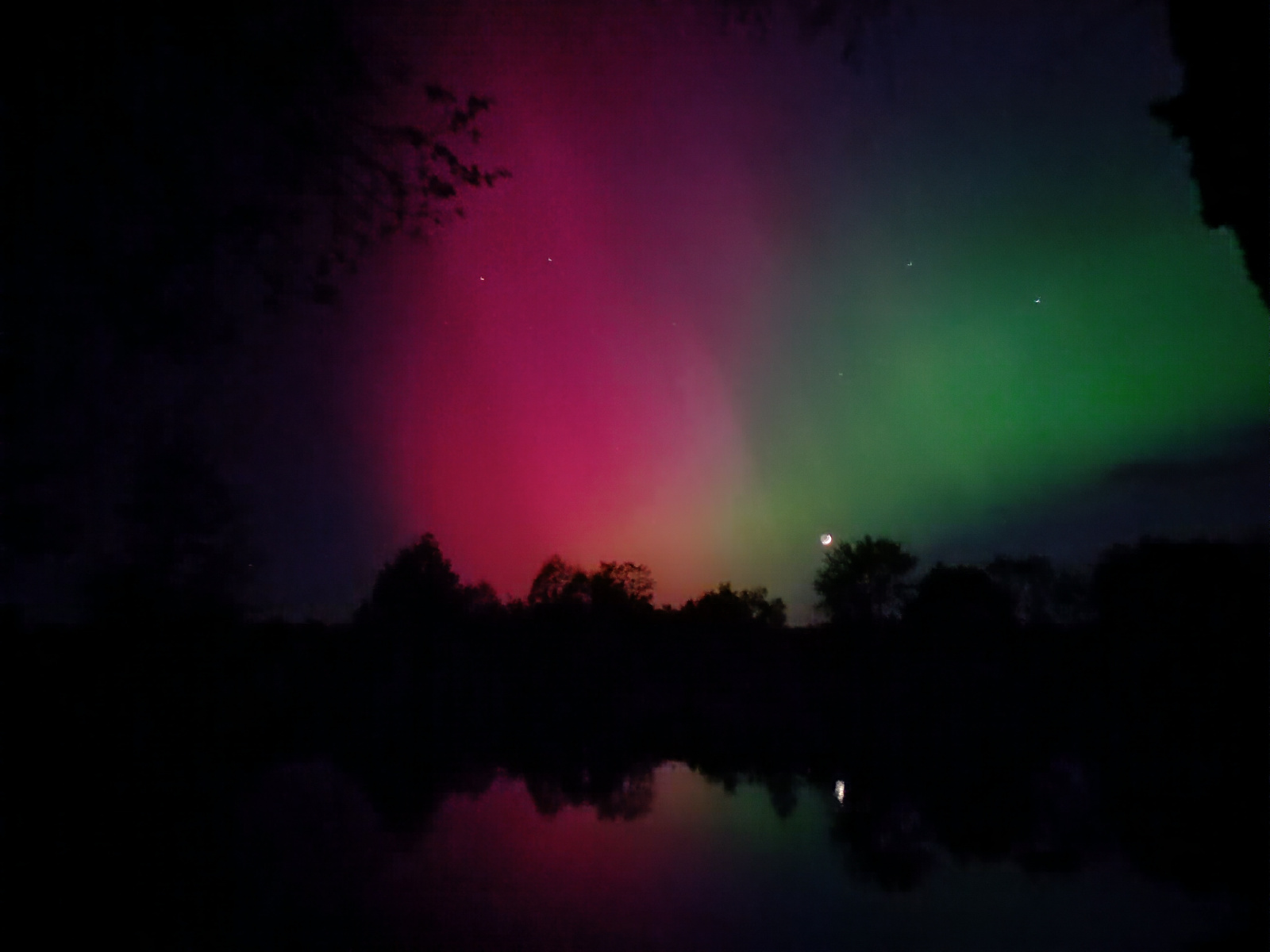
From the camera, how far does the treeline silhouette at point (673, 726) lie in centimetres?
735

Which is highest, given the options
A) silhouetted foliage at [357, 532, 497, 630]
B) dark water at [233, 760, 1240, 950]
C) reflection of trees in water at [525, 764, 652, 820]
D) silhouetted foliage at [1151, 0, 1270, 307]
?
silhouetted foliage at [357, 532, 497, 630]

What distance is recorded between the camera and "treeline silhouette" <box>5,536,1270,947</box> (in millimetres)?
7348

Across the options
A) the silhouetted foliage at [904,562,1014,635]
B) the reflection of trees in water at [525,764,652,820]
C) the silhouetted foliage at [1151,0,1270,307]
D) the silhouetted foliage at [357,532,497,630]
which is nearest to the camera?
the silhouetted foliage at [1151,0,1270,307]

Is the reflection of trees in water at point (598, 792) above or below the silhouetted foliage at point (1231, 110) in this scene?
below

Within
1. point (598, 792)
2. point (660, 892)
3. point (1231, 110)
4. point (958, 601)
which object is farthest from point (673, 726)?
point (1231, 110)

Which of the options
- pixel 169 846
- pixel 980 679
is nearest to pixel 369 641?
pixel 169 846

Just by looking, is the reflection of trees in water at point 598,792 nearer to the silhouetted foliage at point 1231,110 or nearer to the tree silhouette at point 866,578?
the silhouetted foliage at point 1231,110

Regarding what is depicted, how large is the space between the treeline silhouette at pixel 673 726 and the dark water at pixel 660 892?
0.22m

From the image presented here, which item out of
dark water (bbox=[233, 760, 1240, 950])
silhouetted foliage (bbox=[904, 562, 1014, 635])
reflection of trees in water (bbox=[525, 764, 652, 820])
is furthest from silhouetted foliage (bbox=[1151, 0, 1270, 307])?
silhouetted foliage (bbox=[904, 562, 1014, 635])

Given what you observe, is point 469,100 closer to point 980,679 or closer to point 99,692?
point 99,692

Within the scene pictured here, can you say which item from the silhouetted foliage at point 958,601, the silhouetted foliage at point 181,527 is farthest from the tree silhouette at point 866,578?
the silhouetted foliage at point 181,527

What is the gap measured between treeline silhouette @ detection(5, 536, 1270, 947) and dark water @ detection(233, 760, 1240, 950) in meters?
0.22

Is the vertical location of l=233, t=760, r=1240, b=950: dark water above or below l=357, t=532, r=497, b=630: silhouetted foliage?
below

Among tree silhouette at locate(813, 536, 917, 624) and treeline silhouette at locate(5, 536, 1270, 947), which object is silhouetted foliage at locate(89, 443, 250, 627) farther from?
tree silhouette at locate(813, 536, 917, 624)
